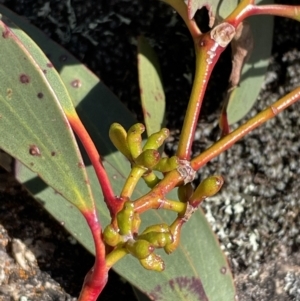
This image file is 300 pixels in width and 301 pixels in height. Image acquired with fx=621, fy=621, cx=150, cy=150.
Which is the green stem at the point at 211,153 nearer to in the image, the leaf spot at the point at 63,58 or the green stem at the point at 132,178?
the green stem at the point at 132,178

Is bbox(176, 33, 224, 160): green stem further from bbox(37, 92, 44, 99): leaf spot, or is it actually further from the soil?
the soil

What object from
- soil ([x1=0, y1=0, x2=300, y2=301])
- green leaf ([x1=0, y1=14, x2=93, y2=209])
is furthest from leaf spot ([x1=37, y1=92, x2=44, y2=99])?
soil ([x1=0, y1=0, x2=300, y2=301])

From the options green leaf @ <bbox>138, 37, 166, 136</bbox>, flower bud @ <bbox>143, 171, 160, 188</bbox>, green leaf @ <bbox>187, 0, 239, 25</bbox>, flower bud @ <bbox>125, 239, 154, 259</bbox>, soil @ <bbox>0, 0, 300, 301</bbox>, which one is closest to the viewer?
flower bud @ <bbox>125, 239, 154, 259</bbox>

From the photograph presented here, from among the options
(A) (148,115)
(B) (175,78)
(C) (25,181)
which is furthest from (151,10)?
(C) (25,181)

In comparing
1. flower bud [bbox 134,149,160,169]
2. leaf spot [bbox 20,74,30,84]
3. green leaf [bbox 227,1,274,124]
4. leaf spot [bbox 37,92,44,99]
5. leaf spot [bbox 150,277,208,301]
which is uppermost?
leaf spot [bbox 20,74,30,84]

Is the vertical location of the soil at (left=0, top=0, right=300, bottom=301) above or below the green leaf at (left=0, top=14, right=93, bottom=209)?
below

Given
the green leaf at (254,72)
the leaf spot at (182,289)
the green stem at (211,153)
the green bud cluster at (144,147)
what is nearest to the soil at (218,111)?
the green leaf at (254,72)
